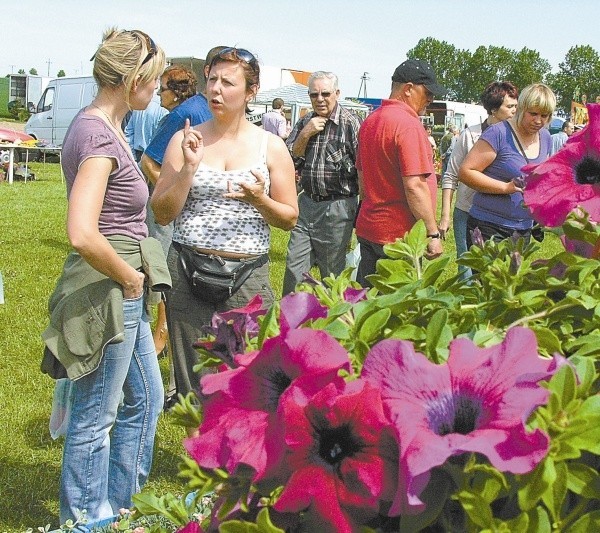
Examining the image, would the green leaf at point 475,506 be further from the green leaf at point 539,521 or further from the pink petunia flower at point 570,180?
the pink petunia flower at point 570,180

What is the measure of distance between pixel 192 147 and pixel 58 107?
824 inches

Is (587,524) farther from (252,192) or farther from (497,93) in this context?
(497,93)

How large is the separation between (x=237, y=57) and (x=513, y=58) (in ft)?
290

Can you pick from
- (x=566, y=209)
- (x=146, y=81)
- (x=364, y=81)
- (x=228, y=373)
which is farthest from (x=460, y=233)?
(x=364, y=81)

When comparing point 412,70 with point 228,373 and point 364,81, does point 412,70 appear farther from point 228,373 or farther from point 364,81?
point 364,81

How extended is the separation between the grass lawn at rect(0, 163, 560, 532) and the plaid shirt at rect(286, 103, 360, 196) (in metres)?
1.27

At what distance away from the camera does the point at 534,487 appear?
0.69 m

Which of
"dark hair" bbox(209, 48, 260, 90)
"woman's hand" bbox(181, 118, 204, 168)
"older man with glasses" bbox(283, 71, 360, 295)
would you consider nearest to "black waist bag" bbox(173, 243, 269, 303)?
"woman's hand" bbox(181, 118, 204, 168)

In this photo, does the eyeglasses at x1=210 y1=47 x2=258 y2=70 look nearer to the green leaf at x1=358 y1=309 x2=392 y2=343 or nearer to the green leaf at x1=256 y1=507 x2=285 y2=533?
the green leaf at x1=358 y1=309 x2=392 y2=343

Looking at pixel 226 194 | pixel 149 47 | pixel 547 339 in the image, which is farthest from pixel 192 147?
pixel 547 339

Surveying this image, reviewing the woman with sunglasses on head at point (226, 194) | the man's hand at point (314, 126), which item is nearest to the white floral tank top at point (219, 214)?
the woman with sunglasses on head at point (226, 194)

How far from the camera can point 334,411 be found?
0.74m

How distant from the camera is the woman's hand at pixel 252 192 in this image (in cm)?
283

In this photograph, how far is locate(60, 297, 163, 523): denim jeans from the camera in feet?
8.67
